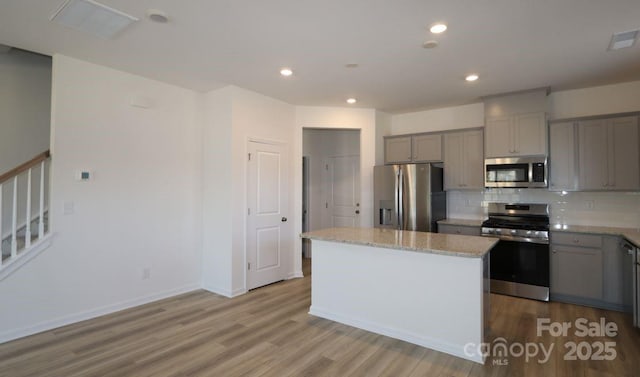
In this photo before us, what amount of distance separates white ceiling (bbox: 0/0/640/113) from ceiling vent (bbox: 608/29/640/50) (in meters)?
0.06

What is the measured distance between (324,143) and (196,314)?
401cm

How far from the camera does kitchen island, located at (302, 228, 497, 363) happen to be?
2.62 metres

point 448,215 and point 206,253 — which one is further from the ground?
point 448,215

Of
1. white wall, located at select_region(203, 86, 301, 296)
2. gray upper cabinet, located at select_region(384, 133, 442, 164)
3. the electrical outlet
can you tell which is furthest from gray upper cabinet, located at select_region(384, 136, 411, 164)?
the electrical outlet

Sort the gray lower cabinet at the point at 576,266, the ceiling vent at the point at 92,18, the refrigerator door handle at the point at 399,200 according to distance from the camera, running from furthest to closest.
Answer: the refrigerator door handle at the point at 399,200 < the gray lower cabinet at the point at 576,266 < the ceiling vent at the point at 92,18

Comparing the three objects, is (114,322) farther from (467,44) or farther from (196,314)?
(467,44)

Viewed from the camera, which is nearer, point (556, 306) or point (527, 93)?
point (556, 306)

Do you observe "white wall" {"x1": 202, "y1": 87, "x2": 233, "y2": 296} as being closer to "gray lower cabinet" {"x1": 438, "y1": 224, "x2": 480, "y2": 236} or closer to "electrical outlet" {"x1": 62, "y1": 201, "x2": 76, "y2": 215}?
"electrical outlet" {"x1": 62, "y1": 201, "x2": 76, "y2": 215}

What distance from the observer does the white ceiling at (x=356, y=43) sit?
7.89ft

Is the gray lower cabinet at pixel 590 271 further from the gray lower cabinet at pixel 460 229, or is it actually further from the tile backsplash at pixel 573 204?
the gray lower cabinet at pixel 460 229

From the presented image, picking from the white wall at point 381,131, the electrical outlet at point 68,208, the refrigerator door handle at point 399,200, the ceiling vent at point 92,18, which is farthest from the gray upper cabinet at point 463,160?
the electrical outlet at point 68,208

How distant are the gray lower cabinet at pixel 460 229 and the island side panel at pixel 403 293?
1976 millimetres

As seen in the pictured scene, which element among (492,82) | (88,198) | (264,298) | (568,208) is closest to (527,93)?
(492,82)

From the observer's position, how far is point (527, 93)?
426 centimetres
